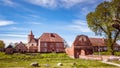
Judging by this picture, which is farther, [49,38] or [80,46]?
[49,38]

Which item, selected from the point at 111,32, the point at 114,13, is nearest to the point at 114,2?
the point at 114,13

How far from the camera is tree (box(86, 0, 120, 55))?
58094mm

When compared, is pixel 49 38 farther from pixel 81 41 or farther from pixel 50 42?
pixel 81 41

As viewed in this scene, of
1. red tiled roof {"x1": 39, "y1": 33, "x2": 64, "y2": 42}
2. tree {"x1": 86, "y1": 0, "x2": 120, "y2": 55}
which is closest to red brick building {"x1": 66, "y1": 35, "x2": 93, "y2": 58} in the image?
tree {"x1": 86, "y1": 0, "x2": 120, "y2": 55}

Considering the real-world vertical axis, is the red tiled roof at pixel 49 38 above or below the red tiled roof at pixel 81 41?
above

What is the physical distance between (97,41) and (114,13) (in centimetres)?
5239

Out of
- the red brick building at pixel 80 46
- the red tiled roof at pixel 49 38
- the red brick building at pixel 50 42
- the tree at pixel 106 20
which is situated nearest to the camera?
the tree at pixel 106 20

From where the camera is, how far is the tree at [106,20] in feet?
191

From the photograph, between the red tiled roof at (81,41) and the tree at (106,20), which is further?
the red tiled roof at (81,41)

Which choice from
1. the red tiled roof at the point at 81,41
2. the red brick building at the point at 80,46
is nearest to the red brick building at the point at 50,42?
the red brick building at the point at 80,46

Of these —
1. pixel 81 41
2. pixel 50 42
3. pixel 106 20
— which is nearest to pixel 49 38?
pixel 50 42

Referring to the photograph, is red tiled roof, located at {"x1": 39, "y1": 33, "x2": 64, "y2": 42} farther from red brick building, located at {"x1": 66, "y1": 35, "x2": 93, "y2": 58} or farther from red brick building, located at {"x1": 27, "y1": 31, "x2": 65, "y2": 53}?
red brick building, located at {"x1": 66, "y1": 35, "x2": 93, "y2": 58}

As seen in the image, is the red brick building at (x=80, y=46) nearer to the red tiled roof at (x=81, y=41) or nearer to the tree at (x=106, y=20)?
the red tiled roof at (x=81, y=41)

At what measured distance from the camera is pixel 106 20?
5956cm
